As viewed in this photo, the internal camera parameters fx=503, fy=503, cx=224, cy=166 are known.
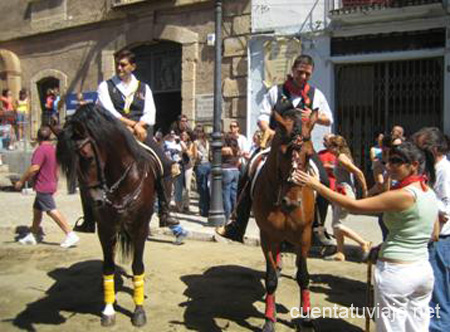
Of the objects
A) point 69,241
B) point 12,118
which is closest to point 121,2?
point 12,118

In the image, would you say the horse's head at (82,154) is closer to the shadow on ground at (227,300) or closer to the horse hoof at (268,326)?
the shadow on ground at (227,300)

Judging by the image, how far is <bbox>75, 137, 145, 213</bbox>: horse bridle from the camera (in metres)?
4.46

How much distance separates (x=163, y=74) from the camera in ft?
51.4

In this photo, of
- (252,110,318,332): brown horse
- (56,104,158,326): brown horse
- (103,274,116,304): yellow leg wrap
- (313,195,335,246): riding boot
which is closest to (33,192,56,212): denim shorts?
(56,104,158,326): brown horse

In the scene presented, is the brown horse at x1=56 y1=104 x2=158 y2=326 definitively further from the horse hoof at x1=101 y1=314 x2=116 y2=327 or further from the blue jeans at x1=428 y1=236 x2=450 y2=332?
the blue jeans at x1=428 y1=236 x2=450 y2=332

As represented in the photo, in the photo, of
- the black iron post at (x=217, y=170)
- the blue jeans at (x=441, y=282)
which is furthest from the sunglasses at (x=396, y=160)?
the black iron post at (x=217, y=170)

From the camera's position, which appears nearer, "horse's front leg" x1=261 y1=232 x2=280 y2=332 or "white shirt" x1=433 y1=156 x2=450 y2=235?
"white shirt" x1=433 y1=156 x2=450 y2=235

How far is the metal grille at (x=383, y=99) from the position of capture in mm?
11586

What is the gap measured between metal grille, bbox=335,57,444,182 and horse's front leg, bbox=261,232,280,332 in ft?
25.5

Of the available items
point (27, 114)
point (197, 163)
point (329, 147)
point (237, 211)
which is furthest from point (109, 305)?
point (27, 114)

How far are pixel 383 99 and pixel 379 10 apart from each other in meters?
2.09

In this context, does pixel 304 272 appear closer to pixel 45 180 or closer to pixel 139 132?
pixel 139 132

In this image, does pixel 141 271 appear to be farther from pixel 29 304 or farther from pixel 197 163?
pixel 197 163

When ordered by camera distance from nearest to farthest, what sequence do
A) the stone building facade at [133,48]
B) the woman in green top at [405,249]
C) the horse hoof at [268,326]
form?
the woman in green top at [405,249]
the horse hoof at [268,326]
the stone building facade at [133,48]
